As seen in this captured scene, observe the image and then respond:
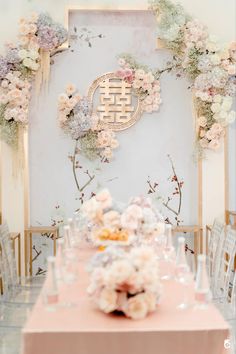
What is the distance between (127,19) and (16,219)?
2.41 metres

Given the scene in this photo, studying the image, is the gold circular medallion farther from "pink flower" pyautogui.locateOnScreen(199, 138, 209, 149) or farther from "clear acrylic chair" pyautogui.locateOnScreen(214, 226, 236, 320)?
"clear acrylic chair" pyautogui.locateOnScreen(214, 226, 236, 320)

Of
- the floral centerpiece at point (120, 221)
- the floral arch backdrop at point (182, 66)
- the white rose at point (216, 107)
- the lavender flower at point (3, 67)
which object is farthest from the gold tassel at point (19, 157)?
the white rose at point (216, 107)

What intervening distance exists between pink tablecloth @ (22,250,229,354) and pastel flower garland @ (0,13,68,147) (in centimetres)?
326

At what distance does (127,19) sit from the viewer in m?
5.69

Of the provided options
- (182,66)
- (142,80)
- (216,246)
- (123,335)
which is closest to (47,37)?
(142,80)

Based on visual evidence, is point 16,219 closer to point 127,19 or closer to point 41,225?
point 41,225

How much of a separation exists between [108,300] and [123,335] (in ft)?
0.57

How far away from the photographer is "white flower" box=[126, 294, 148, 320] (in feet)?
8.04

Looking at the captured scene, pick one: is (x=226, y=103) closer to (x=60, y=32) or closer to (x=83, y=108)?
(x=83, y=108)

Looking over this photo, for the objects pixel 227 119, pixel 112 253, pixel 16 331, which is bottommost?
pixel 16 331

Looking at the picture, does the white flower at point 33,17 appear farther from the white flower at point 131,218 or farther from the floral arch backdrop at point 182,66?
the white flower at point 131,218

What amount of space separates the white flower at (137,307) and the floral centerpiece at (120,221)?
1.26 m

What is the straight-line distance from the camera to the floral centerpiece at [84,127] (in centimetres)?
551

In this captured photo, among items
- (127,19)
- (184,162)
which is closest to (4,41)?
(127,19)
